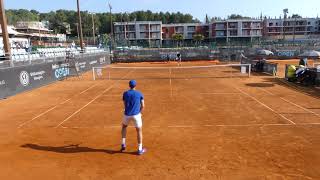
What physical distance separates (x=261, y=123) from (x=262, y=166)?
4778 mm

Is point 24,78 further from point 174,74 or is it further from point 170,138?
point 174,74

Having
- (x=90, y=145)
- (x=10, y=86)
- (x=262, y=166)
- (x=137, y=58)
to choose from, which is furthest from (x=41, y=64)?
(x=137, y=58)

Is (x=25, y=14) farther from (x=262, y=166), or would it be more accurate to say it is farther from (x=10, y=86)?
(x=262, y=166)

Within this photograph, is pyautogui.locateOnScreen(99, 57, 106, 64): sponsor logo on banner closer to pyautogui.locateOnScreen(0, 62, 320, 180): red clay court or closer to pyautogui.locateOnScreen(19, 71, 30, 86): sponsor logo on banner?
pyautogui.locateOnScreen(19, 71, 30, 86): sponsor logo on banner

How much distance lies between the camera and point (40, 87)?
25016 millimetres

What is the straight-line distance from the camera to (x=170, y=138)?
36.1ft

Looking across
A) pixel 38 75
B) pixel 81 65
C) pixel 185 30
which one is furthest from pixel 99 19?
pixel 38 75

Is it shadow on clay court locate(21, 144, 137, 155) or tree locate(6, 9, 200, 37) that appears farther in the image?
tree locate(6, 9, 200, 37)

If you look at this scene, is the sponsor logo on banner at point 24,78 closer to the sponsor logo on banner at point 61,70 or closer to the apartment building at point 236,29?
the sponsor logo on banner at point 61,70

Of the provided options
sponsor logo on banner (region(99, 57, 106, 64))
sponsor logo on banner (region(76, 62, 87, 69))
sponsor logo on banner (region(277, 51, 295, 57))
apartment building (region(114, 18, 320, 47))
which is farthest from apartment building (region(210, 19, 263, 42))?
sponsor logo on banner (region(76, 62, 87, 69))

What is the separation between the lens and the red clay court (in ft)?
27.0

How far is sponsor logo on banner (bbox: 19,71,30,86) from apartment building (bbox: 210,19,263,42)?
103 meters

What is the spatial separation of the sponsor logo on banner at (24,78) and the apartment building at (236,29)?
103 m

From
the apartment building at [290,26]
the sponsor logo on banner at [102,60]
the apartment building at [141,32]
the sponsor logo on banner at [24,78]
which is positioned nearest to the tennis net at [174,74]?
the sponsor logo on banner at [102,60]
